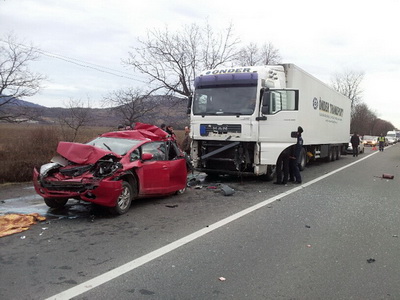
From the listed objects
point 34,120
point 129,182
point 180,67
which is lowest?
point 129,182

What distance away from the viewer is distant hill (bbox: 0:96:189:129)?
16984 mm

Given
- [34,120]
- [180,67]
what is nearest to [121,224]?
[34,120]

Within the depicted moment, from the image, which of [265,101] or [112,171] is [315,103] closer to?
[265,101]

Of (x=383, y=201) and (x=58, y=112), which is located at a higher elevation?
(x=58, y=112)

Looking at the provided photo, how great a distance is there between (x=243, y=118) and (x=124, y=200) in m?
4.92

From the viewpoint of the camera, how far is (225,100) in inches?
427

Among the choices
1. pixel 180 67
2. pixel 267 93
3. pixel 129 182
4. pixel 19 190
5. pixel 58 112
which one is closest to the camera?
pixel 129 182

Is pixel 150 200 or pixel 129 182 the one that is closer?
pixel 129 182

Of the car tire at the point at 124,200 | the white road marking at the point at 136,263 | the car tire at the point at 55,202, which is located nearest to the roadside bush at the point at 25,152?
the car tire at the point at 55,202

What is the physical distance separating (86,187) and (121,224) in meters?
0.86

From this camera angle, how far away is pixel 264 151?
1057 centimetres

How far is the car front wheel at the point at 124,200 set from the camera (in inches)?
259

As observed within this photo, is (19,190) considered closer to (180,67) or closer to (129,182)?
(129,182)

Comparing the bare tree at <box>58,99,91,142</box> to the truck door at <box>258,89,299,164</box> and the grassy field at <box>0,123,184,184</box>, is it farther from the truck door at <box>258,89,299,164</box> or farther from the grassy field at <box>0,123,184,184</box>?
the truck door at <box>258,89,299,164</box>
